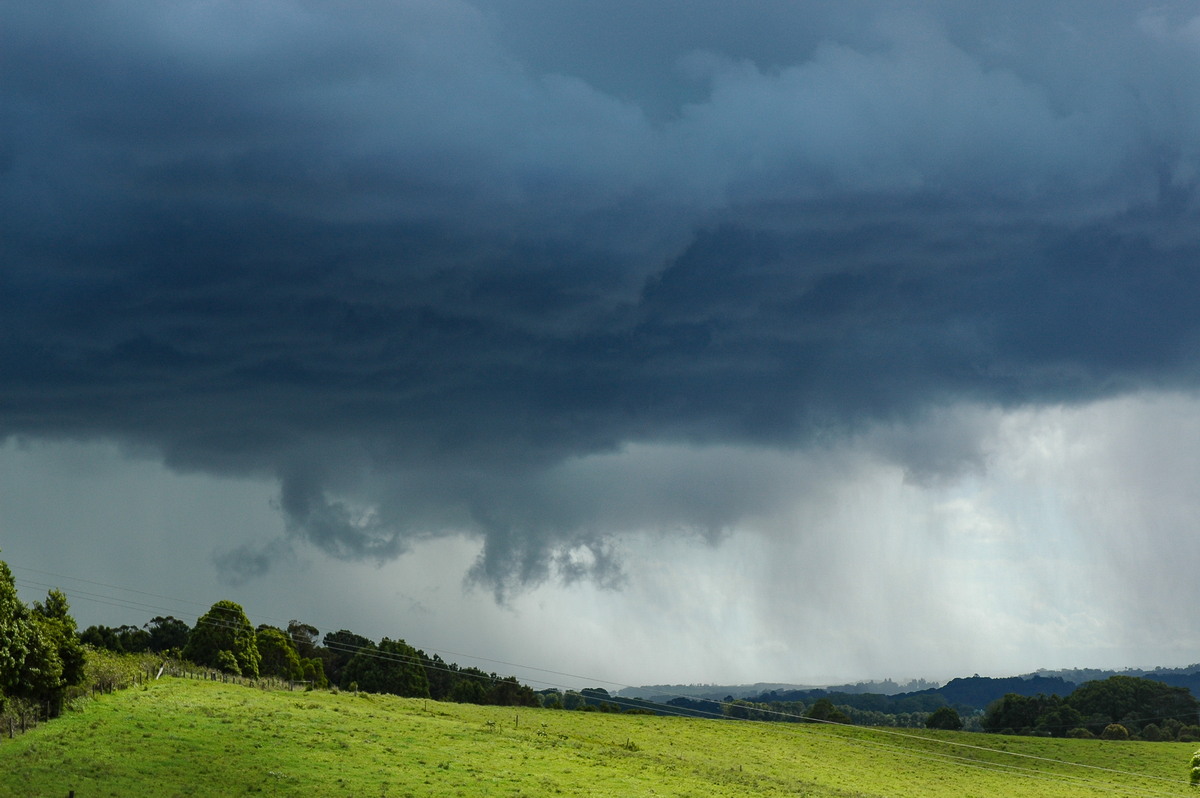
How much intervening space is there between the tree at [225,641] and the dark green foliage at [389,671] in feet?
93.3

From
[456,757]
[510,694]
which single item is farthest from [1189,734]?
[456,757]

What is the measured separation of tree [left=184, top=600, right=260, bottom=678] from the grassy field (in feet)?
114

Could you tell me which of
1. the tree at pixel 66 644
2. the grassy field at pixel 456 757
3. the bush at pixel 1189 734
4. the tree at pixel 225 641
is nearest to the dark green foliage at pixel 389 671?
the tree at pixel 225 641

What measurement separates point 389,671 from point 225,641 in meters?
38.4

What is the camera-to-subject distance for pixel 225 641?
468 ft

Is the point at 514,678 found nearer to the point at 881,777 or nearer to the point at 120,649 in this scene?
the point at 120,649

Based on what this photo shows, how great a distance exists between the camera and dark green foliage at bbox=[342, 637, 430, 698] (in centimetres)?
17275

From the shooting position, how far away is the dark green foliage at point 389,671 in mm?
172750

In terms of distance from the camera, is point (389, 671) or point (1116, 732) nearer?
point (389, 671)

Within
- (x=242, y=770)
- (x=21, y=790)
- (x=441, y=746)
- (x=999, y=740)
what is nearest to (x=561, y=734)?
(x=441, y=746)

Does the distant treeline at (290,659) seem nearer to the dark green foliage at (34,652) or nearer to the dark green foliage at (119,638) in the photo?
the dark green foliage at (119,638)

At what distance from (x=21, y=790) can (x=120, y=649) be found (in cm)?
11920

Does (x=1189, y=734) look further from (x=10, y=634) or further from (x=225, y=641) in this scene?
(x=10, y=634)

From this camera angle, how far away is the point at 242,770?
75625 mm
